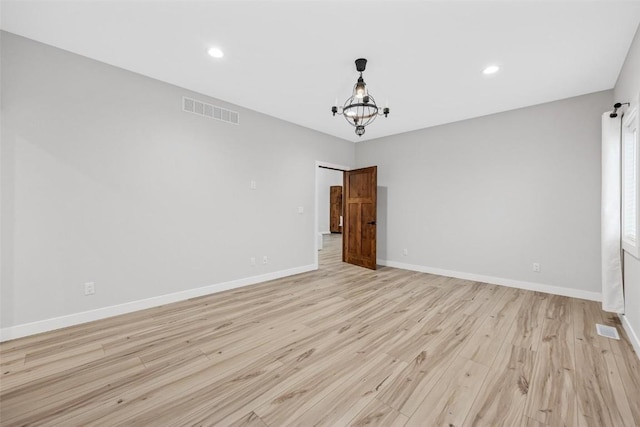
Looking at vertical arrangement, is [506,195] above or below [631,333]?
→ above

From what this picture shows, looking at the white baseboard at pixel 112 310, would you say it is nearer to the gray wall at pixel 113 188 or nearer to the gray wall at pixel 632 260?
the gray wall at pixel 113 188

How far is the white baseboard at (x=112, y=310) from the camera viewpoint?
8.02 feet

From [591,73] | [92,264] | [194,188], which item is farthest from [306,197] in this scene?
[591,73]

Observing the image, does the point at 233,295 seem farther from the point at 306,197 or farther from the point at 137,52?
the point at 137,52

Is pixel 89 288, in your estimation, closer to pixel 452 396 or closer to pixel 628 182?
pixel 452 396

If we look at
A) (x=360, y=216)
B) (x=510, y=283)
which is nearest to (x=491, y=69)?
(x=510, y=283)

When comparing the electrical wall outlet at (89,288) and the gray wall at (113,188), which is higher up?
the gray wall at (113,188)

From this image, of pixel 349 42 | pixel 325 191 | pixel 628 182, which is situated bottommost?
pixel 628 182

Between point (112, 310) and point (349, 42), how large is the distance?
3704mm

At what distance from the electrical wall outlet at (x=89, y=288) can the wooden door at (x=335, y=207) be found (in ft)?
30.8

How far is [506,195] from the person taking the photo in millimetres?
4207

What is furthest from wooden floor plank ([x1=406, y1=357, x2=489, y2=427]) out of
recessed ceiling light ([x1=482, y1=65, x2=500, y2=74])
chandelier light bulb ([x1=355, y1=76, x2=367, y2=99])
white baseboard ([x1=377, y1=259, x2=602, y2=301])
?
recessed ceiling light ([x1=482, y1=65, x2=500, y2=74])

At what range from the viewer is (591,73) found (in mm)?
3035

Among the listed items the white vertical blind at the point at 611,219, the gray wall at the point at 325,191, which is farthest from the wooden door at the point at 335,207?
the white vertical blind at the point at 611,219
